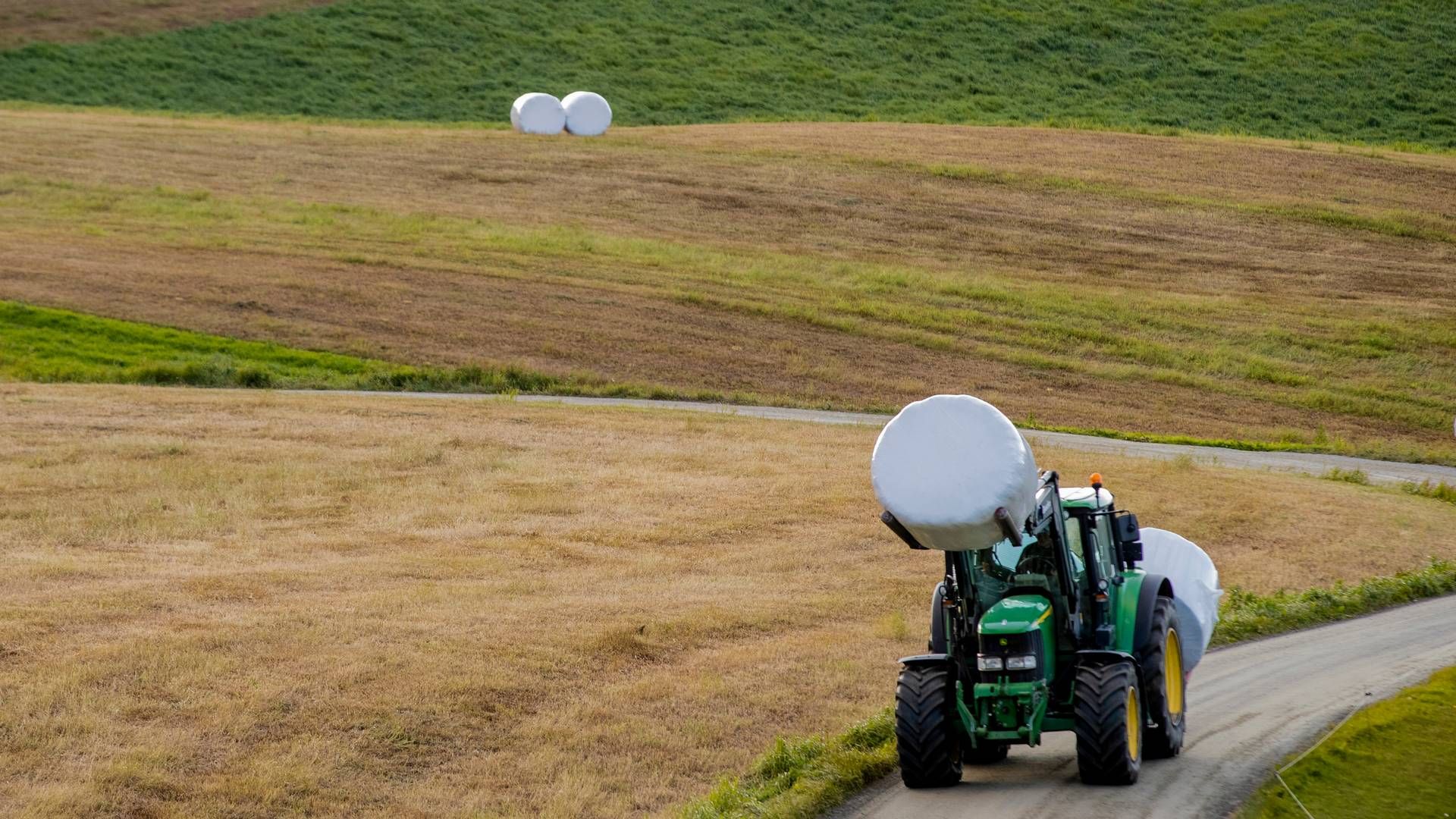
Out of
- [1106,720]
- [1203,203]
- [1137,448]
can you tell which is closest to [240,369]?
[1137,448]

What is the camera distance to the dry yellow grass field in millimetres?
12820

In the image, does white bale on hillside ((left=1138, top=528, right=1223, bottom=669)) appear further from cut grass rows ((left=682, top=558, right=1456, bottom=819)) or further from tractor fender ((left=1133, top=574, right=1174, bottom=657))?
cut grass rows ((left=682, top=558, right=1456, bottom=819))

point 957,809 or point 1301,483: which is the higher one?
point 957,809

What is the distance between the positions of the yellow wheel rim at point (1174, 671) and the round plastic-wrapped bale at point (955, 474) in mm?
2811

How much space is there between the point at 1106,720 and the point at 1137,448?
20272 mm

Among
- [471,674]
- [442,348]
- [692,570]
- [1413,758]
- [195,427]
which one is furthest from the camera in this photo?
[442,348]

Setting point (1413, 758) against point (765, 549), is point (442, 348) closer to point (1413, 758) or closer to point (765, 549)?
point (765, 549)

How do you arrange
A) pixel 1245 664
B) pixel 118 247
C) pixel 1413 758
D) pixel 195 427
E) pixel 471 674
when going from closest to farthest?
pixel 1413 758 < pixel 471 674 < pixel 1245 664 < pixel 195 427 < pixel 118 247

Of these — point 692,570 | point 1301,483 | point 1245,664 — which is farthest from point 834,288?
point 1245,664

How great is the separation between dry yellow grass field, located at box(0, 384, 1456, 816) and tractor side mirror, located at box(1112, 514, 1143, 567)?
123 inches

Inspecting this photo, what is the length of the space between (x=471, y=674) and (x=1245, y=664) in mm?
7972

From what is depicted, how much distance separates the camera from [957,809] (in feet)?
38.5

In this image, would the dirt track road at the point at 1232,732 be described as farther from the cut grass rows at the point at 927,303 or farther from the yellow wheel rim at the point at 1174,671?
the cut grass rows at the point at 927,303

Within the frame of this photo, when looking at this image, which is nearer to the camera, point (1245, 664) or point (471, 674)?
point (471, 674)
